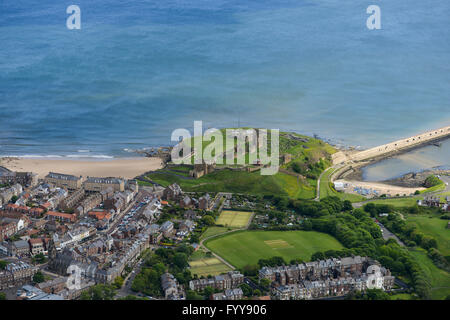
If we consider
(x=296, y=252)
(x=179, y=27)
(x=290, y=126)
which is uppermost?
(x=179, y=27)

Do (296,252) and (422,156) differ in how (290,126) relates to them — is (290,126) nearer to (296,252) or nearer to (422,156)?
(422,156)

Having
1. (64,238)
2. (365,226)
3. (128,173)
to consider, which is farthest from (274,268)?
(128,173)

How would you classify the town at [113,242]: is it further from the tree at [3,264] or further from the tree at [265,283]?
the tree at [3,264]

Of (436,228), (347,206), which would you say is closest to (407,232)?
(436,228)

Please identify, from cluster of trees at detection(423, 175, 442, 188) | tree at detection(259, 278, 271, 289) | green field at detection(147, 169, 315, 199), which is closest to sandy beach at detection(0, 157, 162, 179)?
green field at detection(147, 169, 315, 199)

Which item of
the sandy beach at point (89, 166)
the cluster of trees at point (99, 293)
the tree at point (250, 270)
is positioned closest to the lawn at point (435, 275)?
the tree at point (250, 270)

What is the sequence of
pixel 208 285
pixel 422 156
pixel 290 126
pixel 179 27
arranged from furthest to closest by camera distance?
pixel 179 27
pixel 290 126
pixel 422 156
pixel 208 285

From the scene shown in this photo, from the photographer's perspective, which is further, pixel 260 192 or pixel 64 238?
pixel 260 192
